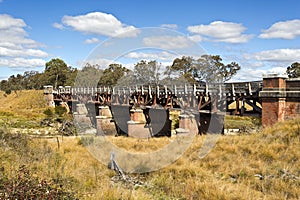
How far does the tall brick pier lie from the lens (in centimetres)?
1511

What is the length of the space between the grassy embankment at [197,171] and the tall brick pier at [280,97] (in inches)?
79.1

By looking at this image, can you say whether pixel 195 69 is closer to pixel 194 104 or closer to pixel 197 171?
pixel 194 104

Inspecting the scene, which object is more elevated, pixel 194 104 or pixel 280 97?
pixel 280 97

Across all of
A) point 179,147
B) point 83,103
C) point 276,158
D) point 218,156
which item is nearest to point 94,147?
point 179,147

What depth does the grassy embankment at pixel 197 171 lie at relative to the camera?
21.1 feet

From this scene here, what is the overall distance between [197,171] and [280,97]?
27.7 feet

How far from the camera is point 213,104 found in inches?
732

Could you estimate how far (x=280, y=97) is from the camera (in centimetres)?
1529

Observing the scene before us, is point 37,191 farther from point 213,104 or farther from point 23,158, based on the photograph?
point 213,104

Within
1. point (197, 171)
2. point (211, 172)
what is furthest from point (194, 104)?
point (197, 171)

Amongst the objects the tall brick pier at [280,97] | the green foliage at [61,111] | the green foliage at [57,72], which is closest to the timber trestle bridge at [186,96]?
the tall brick pier at [280,97]

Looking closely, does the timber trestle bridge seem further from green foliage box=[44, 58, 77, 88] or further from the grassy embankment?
green foliage box=[44, 58, 77, 88]

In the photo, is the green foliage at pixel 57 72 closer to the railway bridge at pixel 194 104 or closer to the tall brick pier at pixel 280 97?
the railway bridge at pixel 194 104

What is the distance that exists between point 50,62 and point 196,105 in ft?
212
